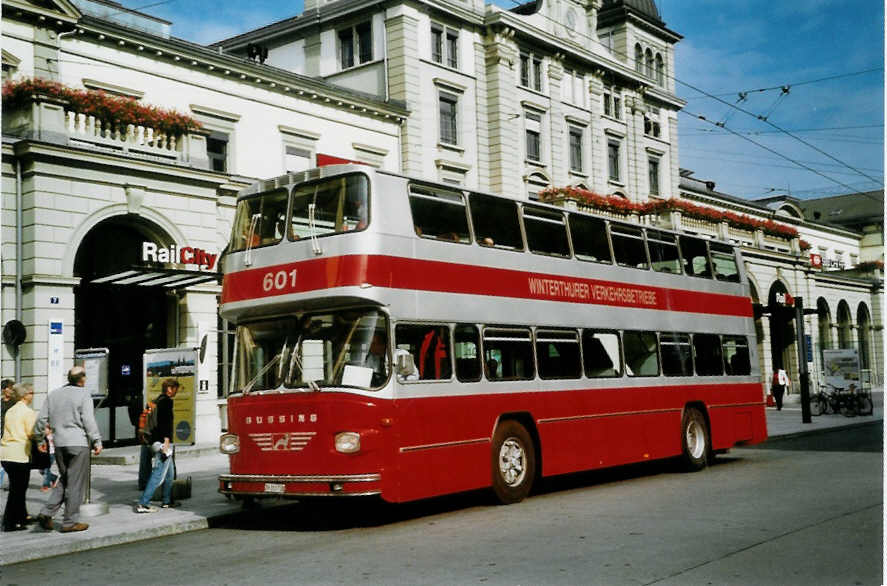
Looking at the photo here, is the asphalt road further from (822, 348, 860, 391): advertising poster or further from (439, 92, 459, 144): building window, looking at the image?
(439, 92, 459, 144): building window

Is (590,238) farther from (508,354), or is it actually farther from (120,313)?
(120,313)

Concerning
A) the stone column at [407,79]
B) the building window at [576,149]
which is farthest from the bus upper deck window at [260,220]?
the building window at [576,149]

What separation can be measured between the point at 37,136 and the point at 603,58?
2762 cm

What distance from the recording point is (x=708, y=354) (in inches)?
704

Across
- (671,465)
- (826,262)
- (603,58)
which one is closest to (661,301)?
(671,465)

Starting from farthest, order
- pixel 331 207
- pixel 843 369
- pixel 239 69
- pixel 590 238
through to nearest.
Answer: pixel 843 369 → pixel 239 69 → pixel 590 238 → pixel 331 207

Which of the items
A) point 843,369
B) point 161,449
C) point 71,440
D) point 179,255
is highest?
point 179,255

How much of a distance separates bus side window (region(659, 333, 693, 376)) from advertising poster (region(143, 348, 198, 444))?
9.04 meters

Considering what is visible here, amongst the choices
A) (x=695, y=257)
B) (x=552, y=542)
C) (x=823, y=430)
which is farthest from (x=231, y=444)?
(x=823, y=430)

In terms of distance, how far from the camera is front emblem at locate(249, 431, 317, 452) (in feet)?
37.0

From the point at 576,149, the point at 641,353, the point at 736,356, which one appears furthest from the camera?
the point at 576,149

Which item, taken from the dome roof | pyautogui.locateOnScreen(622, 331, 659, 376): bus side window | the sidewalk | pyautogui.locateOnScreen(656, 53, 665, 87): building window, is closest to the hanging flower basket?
the sidewalk

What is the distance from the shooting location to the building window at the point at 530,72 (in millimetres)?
38469

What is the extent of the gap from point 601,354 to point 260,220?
19.0ft
